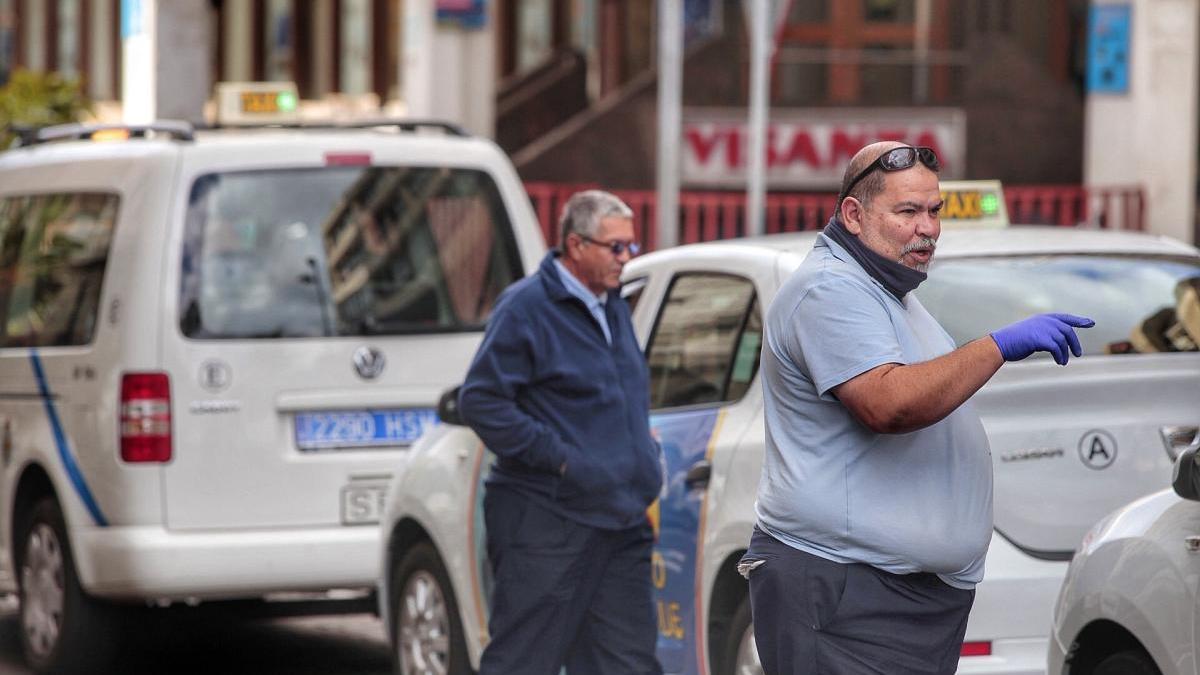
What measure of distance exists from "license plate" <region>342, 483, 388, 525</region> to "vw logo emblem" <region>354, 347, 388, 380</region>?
402mm

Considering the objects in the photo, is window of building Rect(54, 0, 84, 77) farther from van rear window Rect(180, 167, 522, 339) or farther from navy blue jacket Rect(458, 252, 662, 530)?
navy blue jacket Rect(458, 252, 662, 530)

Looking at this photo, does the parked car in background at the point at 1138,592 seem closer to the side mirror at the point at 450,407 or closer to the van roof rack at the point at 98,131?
the side mirror at the point at 450,407

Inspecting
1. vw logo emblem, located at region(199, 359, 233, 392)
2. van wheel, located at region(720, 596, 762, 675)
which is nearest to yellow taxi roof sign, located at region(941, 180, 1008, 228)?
van wheel, located at region(720, 596, 762, 675)

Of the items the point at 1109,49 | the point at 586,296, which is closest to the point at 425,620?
the point at 586,296

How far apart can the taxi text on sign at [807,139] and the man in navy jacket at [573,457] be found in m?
14.1

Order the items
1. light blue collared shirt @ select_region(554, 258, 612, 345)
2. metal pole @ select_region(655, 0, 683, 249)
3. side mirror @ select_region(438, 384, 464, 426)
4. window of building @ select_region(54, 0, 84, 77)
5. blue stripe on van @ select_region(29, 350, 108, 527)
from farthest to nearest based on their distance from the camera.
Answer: window of building @ select_region(54, 0, 84, 77) → metal pole @ select_region(655, 0, 683, 249) → blue stripe on van @ select_region(29, 350, 108, 527) → side mirror @ select_region(438, 384, 464, 426) → light blue collared shirt @ select_region(554, 258, 612, 345)

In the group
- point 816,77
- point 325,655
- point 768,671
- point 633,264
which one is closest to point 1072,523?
point 768,671

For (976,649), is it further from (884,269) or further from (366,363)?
(366,363)

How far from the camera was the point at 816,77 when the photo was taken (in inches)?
861

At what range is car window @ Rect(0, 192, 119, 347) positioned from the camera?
28.3 feet

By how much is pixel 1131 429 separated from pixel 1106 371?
0.64 ft

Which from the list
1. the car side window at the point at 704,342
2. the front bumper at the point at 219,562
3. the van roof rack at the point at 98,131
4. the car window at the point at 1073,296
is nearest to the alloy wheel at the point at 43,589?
the front bumper at the point at 219,562

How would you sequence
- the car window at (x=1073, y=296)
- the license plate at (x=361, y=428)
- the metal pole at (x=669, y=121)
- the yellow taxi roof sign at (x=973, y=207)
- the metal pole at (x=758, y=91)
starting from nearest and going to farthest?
the car window at (x=1073, y=296)
the yellow taxi roof sign at (x=973, y=207)
the license plate at (x=361, y=428)
the metal pole at (x=758, y=91)
the metal pole at (x=669, y=121)

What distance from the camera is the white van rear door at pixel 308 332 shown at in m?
8.30
